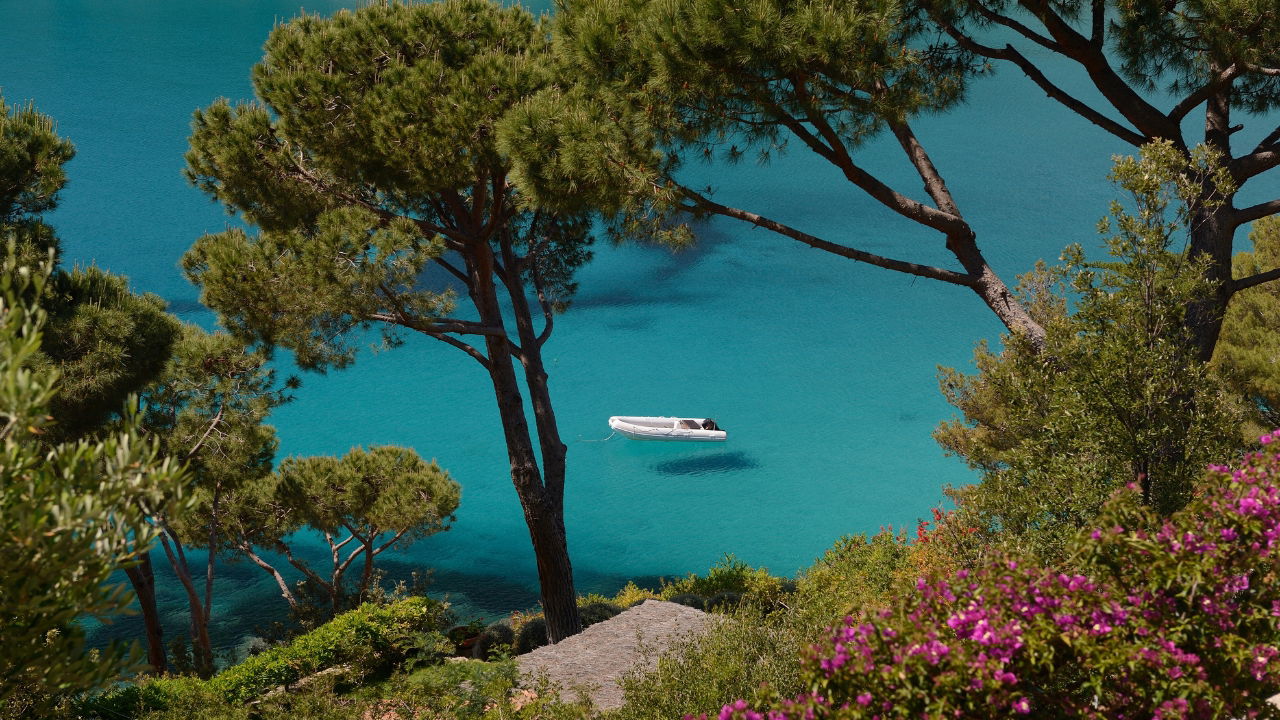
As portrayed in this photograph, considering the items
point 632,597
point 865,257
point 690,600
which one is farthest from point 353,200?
point 632,597

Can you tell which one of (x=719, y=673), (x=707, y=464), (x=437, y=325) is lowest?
(x=719, y=673)

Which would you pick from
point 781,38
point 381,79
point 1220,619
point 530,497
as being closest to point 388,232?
point 381,79

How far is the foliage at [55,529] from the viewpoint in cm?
229

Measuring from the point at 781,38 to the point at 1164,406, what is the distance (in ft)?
9.46

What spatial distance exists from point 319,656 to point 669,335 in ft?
58.9

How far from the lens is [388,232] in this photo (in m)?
7.45

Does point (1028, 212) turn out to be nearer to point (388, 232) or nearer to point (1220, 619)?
point (388, 232)

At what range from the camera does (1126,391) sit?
4.43 meters

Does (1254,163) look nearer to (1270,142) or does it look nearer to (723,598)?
(1270,142)

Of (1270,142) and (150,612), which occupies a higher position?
(1270,142)

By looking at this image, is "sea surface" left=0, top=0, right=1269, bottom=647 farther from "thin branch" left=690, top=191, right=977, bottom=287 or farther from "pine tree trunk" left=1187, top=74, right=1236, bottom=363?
"pine tree trunk" left=1187, top=74, right=1236, bottom=363

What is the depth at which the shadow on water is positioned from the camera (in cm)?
1934

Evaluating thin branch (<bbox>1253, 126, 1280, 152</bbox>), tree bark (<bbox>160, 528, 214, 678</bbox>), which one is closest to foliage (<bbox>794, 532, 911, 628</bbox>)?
thin branch (<bbox>1253, 126, 1280, 152</bbox>)

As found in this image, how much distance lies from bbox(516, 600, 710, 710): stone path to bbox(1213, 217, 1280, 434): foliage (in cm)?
643
